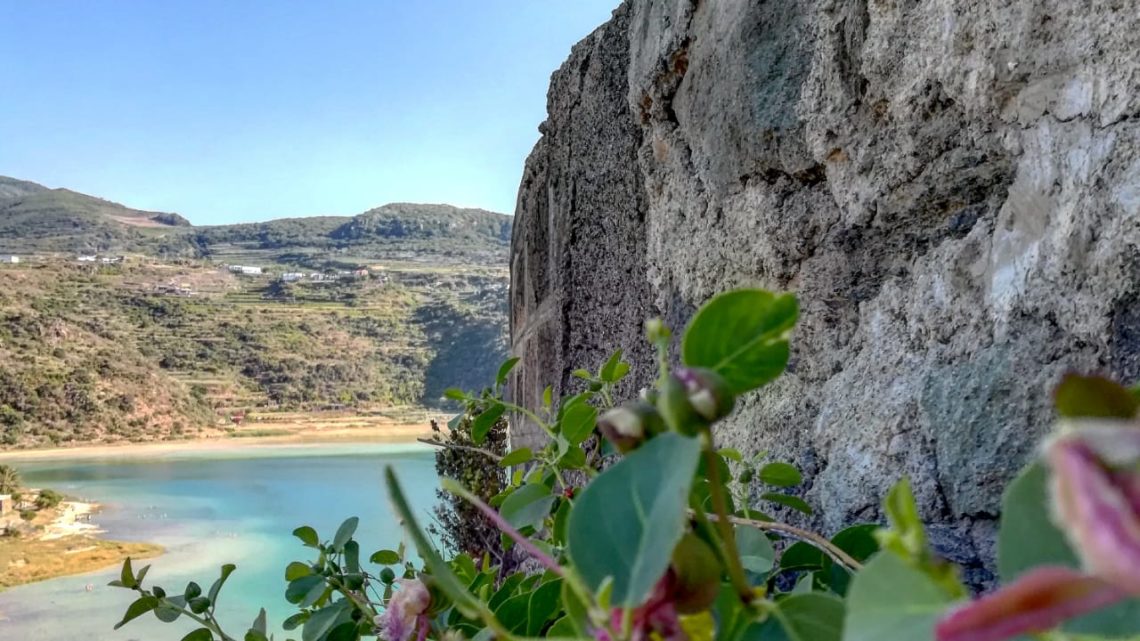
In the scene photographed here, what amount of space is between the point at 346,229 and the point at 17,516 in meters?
15.5

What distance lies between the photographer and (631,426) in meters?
0.17

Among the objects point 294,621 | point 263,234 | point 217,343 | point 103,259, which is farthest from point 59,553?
point 263,234

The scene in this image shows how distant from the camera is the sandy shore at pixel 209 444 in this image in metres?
9.23

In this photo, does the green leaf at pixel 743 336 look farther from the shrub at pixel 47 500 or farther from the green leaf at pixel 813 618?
the shrub at pixel 47 500

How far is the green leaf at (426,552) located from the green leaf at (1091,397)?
10cm

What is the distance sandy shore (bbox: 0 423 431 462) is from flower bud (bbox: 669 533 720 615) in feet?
29.0

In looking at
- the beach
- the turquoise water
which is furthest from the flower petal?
the beach

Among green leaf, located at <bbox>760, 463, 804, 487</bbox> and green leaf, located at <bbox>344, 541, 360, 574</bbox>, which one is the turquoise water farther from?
green leaf, located at <bbox>760, 463, 804, 487</bbox>

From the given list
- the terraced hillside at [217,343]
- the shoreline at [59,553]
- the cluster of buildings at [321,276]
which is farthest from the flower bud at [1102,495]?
the cluster of buildings at [321,276]

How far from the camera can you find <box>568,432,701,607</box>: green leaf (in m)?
0.13

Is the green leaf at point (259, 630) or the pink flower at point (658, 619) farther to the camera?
the green leaf at point (259, 630)

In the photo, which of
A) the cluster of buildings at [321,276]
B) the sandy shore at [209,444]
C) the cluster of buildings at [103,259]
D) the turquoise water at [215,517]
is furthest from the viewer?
the cluster of buildings at [321,276]

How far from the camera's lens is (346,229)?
21.0 meters

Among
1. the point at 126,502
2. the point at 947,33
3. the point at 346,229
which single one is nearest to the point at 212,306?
the point at 346,229
